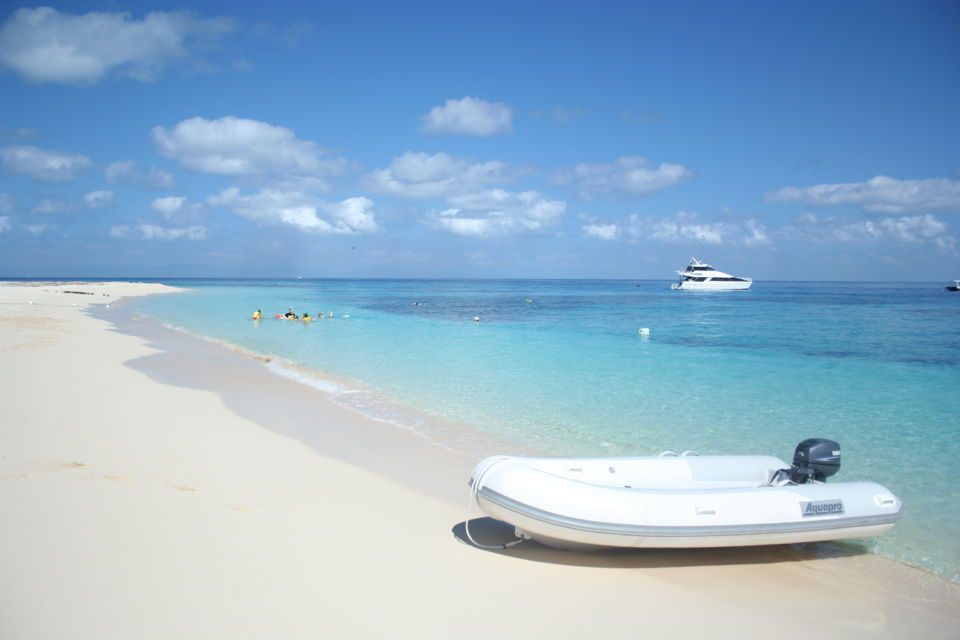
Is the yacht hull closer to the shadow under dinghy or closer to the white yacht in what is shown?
the white yacht

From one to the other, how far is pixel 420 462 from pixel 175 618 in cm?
405

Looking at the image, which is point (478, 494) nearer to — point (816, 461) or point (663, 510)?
point (663, 510)

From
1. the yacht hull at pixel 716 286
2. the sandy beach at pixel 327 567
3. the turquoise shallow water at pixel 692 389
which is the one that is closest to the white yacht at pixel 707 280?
the yacht hull at pixel 716 286

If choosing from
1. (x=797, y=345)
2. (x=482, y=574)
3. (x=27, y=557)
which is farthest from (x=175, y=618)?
(x=797, y=345)

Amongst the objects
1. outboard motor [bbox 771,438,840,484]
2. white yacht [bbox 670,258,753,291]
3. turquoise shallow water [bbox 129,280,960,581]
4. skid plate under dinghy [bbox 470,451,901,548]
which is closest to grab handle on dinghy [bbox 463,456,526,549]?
skid plate under dinghy [bbox 470,451,901,548]

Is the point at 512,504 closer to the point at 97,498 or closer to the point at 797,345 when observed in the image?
the point at 97,498

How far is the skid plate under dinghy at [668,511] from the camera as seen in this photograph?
4688mm

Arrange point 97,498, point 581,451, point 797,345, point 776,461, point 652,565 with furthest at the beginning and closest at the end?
point 797,345
point 581,451
point 776,461
point 97,498
point 652,565

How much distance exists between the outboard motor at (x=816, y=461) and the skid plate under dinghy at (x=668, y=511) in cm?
40

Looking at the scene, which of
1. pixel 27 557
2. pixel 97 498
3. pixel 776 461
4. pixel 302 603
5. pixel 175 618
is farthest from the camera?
pixel 776 461

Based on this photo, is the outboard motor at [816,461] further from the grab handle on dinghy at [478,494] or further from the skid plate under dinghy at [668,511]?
the grab handle on dinghy at [478,494]

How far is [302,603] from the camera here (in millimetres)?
3965

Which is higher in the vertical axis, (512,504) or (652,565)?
(512,504)

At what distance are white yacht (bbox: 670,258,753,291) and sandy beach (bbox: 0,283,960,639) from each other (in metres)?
76.4
